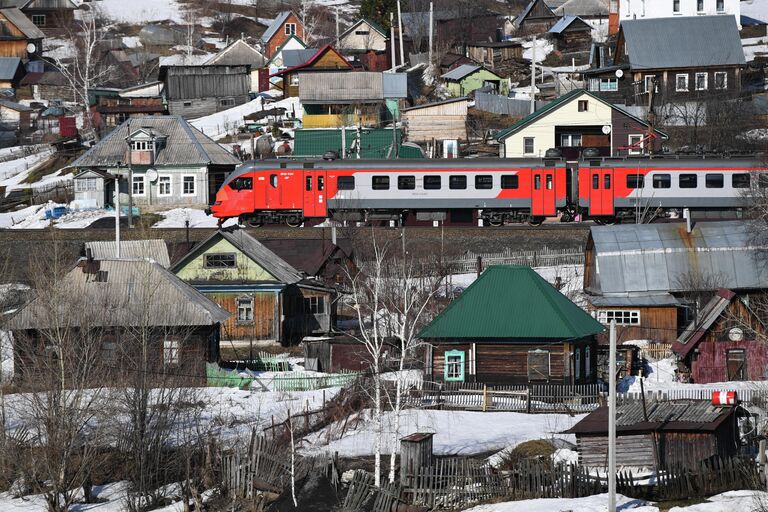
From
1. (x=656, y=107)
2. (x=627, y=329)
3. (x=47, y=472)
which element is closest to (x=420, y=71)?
(x=656, y=107)

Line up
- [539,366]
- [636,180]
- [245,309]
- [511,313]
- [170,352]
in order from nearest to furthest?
[170,352]
[539,366]
[511,313]
[245,309]
[636,180]

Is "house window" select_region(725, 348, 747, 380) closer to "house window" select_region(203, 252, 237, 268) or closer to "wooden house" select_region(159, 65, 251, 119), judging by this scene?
"house window" select_region(203, 252, 237, 268)

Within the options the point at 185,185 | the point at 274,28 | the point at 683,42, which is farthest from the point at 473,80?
the point at 185,185

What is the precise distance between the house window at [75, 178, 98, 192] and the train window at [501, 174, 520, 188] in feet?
61.3

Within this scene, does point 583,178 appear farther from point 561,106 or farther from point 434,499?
point 434,499

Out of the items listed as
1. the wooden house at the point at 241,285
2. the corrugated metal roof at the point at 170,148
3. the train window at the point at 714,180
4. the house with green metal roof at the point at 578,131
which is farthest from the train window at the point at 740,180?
the corrugated metal roof at the point at 170,148

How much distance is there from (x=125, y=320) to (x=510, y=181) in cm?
2058

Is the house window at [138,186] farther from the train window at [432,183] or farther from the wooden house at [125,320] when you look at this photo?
the wooden house at [125,320]

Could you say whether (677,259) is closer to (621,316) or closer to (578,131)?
(621,316)

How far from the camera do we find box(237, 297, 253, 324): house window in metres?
46.1

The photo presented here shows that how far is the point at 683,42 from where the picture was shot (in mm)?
75562

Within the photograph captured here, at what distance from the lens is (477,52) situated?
309 feet

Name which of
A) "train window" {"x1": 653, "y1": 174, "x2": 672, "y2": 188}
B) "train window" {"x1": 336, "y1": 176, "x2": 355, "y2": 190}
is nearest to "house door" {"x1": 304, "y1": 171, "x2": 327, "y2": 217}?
"train window" {"x1": 336, "y1": 176, "x2": 355, "y2": 190}

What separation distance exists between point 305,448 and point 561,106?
119 feet
